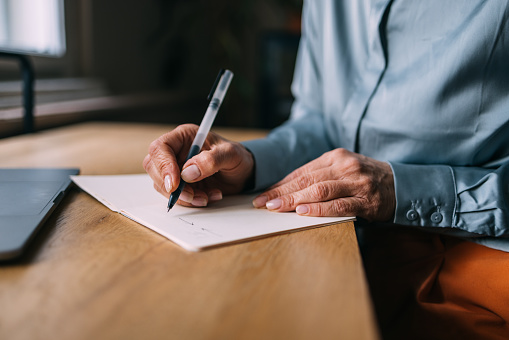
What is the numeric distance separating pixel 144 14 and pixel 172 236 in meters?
2.22

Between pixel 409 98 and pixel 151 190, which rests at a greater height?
pixel 409 98

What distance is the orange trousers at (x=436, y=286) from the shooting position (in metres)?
0.54

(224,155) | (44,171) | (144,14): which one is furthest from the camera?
(144,14)

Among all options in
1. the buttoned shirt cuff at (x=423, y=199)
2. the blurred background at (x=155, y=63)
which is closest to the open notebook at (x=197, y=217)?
the buttoned shirt cuff at (x=423, y=199)

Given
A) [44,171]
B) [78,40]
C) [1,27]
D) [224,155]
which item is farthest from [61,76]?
[224,155]

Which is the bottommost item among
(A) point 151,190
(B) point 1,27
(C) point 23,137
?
(C) point 23,137

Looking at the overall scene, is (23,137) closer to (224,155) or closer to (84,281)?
(224,155)

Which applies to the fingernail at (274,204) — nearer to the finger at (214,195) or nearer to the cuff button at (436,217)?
the finger at (214,195)

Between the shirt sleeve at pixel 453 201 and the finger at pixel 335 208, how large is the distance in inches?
3.0

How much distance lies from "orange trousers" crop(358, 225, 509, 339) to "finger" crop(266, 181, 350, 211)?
0.18m

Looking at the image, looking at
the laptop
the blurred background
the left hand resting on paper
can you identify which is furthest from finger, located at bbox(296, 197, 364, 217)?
the blurred background

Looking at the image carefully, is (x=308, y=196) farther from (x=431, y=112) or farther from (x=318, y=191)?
(x=431, y=112)

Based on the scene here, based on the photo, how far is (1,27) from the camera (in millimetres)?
1384

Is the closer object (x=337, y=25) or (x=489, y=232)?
(x=489, y=232)
